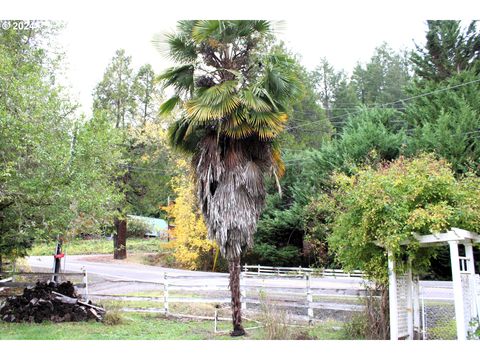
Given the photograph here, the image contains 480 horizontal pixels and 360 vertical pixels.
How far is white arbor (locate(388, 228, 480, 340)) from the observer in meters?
5.43

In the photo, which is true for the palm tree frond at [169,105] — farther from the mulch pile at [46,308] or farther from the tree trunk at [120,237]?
the tree trunk at [120,237]

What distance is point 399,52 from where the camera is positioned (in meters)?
30.0

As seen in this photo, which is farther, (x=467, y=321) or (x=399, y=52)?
(x=399, y=52)

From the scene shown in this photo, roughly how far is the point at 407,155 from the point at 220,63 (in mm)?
8918

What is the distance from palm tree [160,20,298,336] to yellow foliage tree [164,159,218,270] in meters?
9.51

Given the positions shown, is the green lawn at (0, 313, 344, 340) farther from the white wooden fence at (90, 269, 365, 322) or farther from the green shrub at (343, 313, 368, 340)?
the white wooden fence at (90, 269, 365, 322)

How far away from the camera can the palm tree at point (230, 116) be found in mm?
7262

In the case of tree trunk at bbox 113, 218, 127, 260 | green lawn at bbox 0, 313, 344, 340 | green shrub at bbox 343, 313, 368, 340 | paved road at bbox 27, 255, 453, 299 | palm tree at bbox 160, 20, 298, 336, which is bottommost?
green lawn at bbox 0, 313, 344, 340

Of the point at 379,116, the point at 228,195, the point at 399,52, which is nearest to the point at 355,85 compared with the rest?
the point at 399,52

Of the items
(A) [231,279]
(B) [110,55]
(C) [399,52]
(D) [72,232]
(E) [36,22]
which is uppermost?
(C) [399,52]

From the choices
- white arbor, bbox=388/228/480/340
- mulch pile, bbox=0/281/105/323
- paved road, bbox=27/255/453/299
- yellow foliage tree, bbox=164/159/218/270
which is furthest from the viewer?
yellow foliage tree, bbox=164/159/218/270

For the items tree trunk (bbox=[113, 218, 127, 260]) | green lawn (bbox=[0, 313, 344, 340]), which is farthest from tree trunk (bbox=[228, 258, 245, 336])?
tree trunk (bbox=[113, 218, 127, 260])

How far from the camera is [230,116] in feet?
23.8
